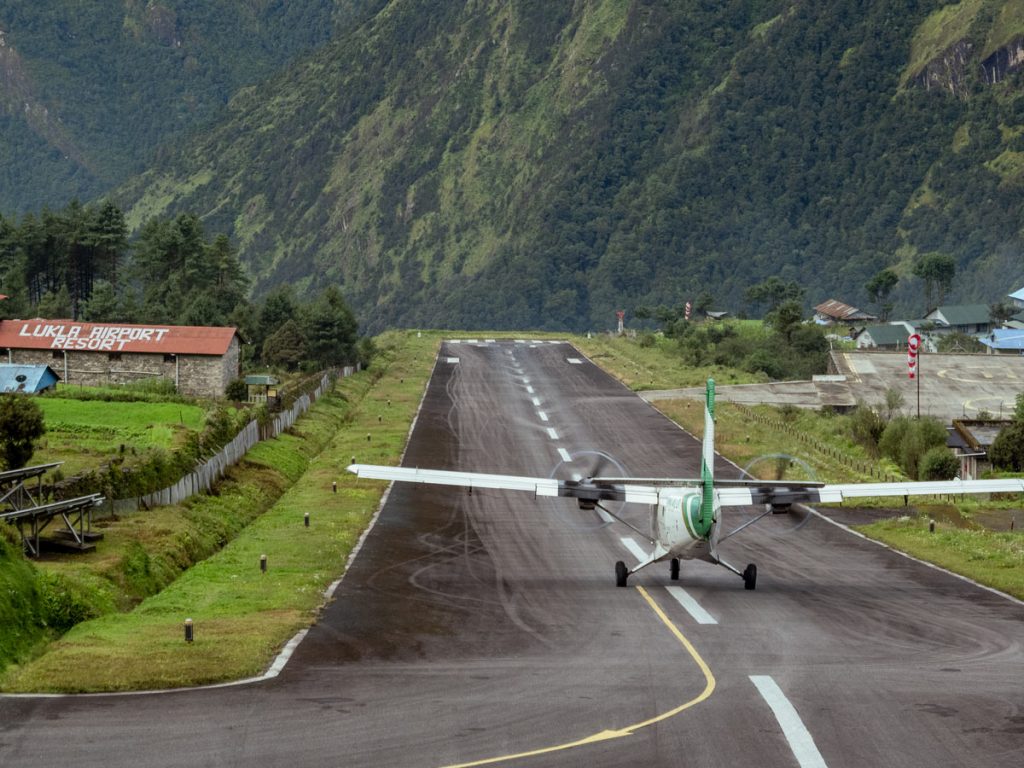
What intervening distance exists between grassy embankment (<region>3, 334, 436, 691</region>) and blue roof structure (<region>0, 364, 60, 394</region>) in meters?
18.4

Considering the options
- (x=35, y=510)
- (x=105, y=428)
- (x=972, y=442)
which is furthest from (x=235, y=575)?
(x=972, y=442)

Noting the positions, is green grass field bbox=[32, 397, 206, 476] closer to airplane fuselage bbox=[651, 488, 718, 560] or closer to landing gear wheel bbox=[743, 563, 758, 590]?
airplane fuselage bbox=[651, 488, 718, 560]

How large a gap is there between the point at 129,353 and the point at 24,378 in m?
9.92

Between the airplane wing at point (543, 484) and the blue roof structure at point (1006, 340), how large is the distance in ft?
436

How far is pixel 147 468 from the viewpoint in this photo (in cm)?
4678

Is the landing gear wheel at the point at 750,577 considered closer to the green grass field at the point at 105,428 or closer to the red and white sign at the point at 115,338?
the green grass field at the point at 105,428

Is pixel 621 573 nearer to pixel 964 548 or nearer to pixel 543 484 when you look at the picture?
pixel 543 484

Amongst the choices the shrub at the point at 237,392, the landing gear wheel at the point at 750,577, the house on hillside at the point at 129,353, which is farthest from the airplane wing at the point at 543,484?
the house on hillside at the point at 129,353

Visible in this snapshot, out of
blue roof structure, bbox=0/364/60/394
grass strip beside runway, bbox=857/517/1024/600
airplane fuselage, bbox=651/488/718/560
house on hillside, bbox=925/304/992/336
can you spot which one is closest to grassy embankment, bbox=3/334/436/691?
airplane fuselage, bbox=651/488/718/560

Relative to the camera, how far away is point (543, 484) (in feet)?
120

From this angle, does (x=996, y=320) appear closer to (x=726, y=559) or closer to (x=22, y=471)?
(x=726, y=559)

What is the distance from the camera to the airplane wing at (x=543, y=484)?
1411 inches

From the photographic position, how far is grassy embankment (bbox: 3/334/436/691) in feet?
87.8

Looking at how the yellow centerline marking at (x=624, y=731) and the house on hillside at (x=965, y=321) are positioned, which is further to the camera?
the house on hillside at (x=965, y=321)
